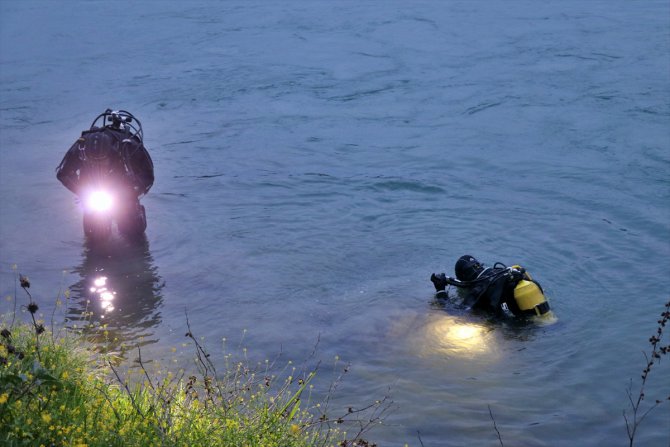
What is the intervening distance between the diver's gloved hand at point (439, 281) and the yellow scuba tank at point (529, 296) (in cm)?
90

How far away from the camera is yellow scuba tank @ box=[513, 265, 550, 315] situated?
8406 millimetres

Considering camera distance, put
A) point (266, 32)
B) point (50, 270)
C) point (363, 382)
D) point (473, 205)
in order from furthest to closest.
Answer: point (266, 32), point (473, 205), point (50, 270), point (363, 382)

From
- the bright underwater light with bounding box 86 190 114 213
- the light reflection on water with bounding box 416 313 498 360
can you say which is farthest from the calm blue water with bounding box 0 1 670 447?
the bright underwater light with bounding box 86 190 114 213

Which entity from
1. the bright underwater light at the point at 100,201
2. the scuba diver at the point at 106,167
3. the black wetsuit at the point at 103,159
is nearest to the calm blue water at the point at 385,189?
the bright underwater light at the point at 100,201

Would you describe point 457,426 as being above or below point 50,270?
below

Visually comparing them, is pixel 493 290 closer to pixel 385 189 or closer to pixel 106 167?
pixel 106 167

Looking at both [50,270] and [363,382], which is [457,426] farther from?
[50,270]

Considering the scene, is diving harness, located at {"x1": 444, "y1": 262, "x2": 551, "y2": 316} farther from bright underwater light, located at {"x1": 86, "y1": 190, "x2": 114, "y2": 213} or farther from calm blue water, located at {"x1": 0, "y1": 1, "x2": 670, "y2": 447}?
bright underwater light, located at {"x1": 86, "y1": 190, "x2": 114, "y2": 213}

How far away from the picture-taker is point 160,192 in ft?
47.1

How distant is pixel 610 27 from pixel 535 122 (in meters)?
7.88

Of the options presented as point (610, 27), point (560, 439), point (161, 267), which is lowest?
point (560, 439)

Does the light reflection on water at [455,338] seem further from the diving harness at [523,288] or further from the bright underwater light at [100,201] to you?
the bright underwater light at [100,201]

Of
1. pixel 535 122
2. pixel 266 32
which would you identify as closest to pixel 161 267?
pixel 535 122

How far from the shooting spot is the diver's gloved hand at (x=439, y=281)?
9.10 metres
